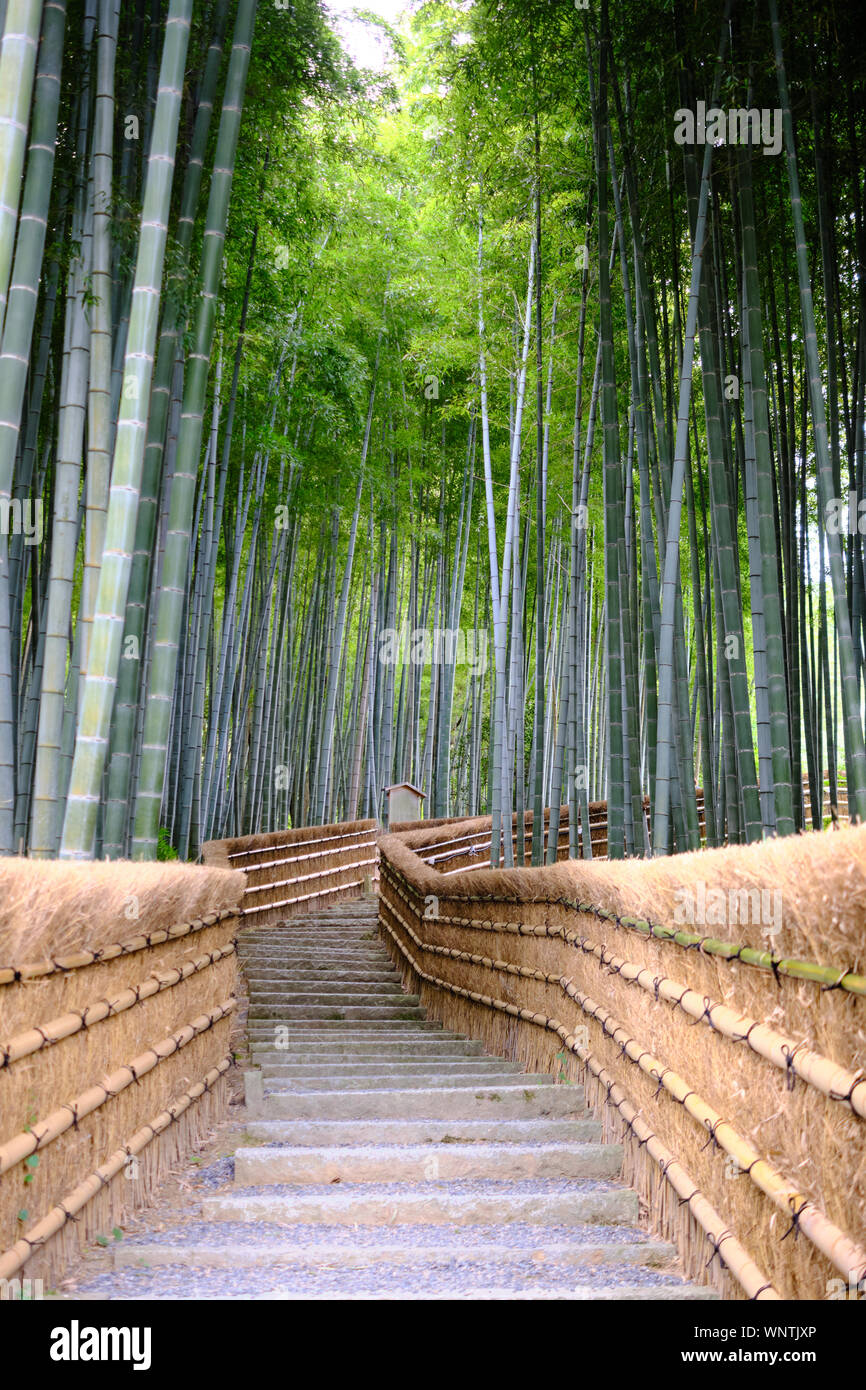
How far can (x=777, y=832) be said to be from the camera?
3.34m

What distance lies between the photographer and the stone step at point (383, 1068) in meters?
3.51

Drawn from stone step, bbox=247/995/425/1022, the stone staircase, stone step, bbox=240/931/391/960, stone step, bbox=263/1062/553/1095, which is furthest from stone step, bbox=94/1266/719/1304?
stone step, bbox=240/931/391/960

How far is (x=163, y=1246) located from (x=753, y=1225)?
3.22ft

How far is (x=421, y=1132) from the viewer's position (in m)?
2.79

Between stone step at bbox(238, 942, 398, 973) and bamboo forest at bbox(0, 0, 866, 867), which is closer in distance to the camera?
bamboo forest at bbox(0, 0, 866, 867)

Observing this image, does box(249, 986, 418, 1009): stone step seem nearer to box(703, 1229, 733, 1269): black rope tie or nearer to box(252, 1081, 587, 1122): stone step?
box(252, 1081, 587, 1122): stone step

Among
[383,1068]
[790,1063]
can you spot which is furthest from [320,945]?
[790,1063]

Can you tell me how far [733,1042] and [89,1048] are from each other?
45.6 inches

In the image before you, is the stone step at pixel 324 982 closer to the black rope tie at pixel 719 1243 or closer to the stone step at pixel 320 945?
the stone step at pixel 320 945

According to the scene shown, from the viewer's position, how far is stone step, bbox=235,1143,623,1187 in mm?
2463

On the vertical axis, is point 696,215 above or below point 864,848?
above
